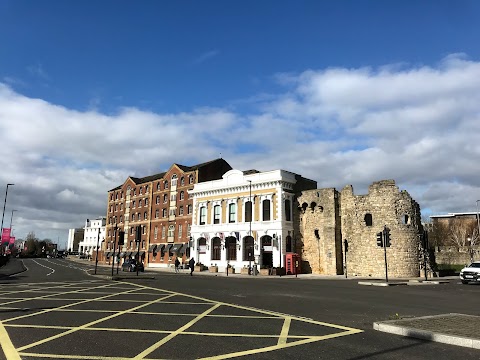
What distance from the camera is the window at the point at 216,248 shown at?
165 feet

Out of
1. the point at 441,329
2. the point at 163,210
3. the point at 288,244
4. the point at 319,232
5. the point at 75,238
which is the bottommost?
the point at 441,329

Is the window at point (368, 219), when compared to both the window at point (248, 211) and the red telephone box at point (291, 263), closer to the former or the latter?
the red telephone box at point (291, 263)

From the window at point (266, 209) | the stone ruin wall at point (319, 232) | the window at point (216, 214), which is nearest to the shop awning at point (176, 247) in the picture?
the window at point (216, 214)

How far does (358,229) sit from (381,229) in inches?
101

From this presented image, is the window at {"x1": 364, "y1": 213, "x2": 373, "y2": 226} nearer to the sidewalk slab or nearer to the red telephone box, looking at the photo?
the red telephone box

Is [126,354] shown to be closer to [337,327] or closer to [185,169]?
[337,327]

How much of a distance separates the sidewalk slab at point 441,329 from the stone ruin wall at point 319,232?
32148 mm

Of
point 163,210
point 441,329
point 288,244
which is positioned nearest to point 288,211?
point 288,244

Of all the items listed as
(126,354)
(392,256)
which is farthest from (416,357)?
(392,256)

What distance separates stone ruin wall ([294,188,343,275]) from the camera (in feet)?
139

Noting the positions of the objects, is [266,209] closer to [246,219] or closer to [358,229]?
[246,219]

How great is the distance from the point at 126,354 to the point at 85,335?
84.9 inches

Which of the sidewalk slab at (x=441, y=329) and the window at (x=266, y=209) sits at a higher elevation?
the window at (x=266, y=209)

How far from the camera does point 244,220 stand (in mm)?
47969
